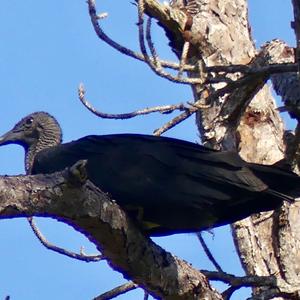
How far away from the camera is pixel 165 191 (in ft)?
19.8

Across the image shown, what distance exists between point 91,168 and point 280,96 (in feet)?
3.81

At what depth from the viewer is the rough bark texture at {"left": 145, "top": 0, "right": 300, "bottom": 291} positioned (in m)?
6.83

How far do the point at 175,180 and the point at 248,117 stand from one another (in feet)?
5.03

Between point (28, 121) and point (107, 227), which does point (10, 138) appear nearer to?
point (28, 121)

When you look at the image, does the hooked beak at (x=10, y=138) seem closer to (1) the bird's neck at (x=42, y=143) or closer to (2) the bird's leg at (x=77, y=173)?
(1) the bird's neck at (x=42, y=143)

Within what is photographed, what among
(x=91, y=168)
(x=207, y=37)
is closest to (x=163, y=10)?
(x=207, y=37)

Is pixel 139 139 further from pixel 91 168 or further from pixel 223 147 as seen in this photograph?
pixel 223 147

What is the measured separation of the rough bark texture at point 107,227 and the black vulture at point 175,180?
310 millimetres

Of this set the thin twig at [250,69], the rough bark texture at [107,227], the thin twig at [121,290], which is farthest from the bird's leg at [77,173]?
the thin twig at [121,290]

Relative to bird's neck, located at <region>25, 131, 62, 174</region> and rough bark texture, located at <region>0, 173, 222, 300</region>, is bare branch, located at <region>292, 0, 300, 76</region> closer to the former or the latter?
rough bark texture, located at <region>0, 173, 222, 300</region>

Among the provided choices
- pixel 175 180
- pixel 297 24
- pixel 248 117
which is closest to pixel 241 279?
pixel 175 180

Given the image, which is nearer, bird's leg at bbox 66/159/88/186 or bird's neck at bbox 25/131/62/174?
bird's leg at bbox 66/159/88/186

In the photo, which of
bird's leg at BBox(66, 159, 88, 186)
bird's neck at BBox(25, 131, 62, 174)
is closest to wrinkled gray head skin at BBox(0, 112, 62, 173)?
bird's neck at BBox(25, 131, 62, 174)

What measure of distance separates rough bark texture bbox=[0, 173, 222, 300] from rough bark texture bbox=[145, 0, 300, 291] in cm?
79
